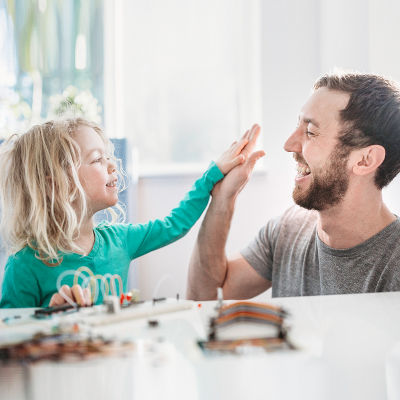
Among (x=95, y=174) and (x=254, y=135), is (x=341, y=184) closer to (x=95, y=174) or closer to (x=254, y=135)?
(x=254, y=135)

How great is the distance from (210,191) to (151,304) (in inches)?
23.5

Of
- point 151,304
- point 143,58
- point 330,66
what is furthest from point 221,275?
point 143,58

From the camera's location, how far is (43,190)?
119cm

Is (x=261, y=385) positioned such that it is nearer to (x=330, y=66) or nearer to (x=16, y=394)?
(x=16, y=394)

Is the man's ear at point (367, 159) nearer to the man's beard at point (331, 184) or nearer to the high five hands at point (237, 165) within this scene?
the man's beard at point (331, 184)

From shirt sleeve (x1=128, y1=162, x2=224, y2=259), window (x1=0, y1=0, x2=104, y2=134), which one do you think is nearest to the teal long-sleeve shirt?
shirt sleeve (x1=128, y1=162, x2=224, y2=259)

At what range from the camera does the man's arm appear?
1.25 metres

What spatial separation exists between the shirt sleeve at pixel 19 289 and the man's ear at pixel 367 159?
82 centimetres

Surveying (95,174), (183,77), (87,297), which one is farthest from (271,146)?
(87,297)

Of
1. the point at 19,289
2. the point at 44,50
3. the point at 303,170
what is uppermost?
the point at 44,50

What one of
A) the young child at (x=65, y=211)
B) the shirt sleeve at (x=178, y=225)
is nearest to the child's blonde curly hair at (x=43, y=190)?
the young child at (x=65, y=211)

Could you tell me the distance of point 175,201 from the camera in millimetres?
2480

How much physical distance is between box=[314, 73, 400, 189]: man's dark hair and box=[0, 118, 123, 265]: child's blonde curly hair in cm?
68

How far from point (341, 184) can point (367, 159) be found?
0.29ft
